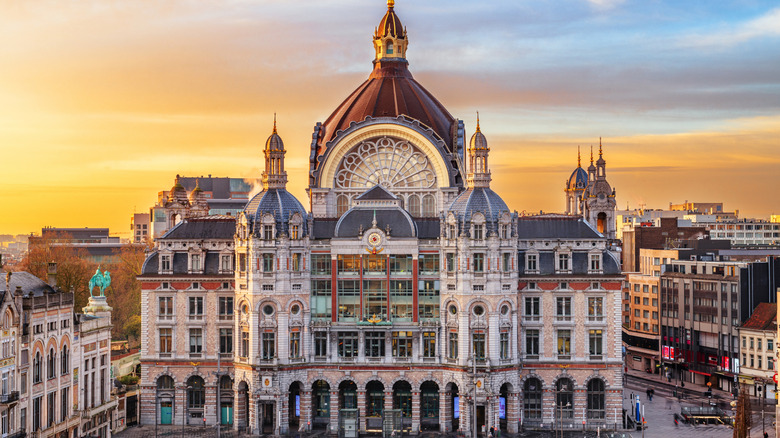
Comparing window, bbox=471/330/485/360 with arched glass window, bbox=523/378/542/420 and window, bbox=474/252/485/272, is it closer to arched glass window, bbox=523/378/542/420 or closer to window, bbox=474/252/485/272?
window, bbox=474/252/485/272

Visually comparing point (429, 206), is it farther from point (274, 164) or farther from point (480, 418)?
point (480, 418)

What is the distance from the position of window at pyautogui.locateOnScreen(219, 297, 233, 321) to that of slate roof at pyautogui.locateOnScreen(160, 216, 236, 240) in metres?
7.29

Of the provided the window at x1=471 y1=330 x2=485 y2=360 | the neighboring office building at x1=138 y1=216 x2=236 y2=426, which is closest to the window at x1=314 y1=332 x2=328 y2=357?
the neighboring office building at x1=138 y1=216 x2=236 y2=426

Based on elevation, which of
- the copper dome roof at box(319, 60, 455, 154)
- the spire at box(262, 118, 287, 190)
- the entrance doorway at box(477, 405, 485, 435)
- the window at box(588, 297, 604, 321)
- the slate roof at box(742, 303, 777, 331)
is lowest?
the entrance doorway at box(477, 405, 485, 435)

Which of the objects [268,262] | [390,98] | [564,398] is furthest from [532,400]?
[390,98]

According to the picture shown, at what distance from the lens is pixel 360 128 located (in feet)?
438

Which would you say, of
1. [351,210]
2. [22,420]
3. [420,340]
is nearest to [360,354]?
[420,340]

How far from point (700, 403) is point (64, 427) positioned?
78.5 meters

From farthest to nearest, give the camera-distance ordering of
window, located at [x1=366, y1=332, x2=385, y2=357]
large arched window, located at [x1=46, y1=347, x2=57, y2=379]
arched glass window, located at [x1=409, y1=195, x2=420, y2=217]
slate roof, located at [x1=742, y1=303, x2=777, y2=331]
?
1. slate roof, located at [x1=742, y1=303, x2=777, y2=331]
2. arched glass window, located at [x1=409, y1=195, x2=420, y2=217]
3. window, located at [x1=366, y1=332, x2=385, y2=357]
4. large arched window, located at [x1=46, y1=347, x2=57, y2=379]

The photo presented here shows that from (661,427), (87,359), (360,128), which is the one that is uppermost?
(360,128)

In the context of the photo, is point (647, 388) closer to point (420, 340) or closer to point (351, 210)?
point (420, 340)

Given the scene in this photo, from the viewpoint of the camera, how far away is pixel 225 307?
401 ft

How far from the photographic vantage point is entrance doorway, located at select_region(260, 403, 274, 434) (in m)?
117

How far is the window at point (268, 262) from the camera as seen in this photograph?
11781 cm
